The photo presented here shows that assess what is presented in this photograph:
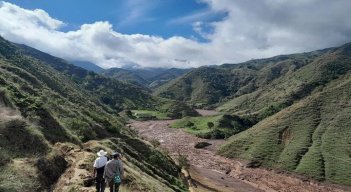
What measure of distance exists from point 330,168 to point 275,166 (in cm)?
1512

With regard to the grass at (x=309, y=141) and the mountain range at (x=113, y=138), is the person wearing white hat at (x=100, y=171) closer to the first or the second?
the mountain range at (x=113, y=138)

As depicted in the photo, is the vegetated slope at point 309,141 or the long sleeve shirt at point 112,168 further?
the vegetated slope at point 309,141

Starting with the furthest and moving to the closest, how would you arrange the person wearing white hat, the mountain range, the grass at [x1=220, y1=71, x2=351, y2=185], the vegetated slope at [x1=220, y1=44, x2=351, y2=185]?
the vegetated slope at [x1=220, y1=44, x2=351, y2=185], the grass at [x1=220, y1=71, x2=351, y2=185], the mountain range, the person wearing white hat

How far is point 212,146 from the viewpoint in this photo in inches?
6186

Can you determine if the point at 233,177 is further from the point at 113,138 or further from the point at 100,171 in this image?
the point at 100,171

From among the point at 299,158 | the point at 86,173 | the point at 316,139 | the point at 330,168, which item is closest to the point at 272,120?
the point at 316,139

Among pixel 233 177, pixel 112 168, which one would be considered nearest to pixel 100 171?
pixel 112 168

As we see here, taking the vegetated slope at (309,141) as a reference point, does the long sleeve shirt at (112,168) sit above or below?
above

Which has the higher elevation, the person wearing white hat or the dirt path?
the person wearing white hat

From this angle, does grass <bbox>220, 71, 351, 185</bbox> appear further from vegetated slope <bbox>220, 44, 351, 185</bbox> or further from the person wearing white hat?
the person wearing white hat

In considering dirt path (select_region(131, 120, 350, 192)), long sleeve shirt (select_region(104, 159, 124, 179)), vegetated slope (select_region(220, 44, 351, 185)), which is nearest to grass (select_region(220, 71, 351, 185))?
vegetated slope (select_region(220, 44, 351, 185))

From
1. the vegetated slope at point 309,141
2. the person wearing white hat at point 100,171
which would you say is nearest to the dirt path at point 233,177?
the vegetated slope at point 309,141

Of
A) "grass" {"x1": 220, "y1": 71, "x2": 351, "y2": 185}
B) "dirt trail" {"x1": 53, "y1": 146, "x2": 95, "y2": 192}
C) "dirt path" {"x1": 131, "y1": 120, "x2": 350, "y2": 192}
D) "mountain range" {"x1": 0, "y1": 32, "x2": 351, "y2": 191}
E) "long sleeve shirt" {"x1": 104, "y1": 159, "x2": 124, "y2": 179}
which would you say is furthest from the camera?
"grass" {"x1": 220, "y1": 71, "x2": 351, "y2": 185}

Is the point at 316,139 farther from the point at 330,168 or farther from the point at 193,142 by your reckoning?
the point at 193,142
